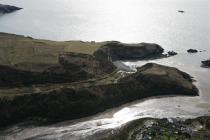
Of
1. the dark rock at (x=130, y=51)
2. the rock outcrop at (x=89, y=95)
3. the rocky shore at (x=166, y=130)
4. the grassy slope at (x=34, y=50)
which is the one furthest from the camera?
the dark rock at (x=130, y=51)

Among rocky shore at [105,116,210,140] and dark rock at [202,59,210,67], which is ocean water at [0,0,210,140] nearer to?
dark rock at [202,59,210,67]

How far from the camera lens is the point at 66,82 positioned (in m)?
74.8

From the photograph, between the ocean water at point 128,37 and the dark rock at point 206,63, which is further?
the dark rock at point 206,63

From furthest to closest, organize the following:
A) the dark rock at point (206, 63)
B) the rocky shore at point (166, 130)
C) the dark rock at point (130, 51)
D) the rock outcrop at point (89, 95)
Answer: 1. the dark rock at point (130, 51)
2. the dark rock at point (206, 63)
3. the rock outcrop at point (89, 95)
4. the rocky shore at point (166, 130)

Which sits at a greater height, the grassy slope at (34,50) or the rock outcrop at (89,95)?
the grassy slope at (34,50)

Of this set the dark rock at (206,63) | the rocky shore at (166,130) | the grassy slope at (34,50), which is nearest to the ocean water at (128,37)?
the dark rock at (206,63)

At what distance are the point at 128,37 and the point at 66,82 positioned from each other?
57035 millimetres

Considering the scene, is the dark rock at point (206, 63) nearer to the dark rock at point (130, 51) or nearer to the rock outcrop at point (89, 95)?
the dark rock at point (130, 51)

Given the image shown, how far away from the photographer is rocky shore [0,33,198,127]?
65.9 meters

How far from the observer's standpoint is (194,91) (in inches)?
3019

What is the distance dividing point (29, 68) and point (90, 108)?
14609 mm

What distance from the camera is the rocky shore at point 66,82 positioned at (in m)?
65.9

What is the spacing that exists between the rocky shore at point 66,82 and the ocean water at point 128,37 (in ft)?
7.58

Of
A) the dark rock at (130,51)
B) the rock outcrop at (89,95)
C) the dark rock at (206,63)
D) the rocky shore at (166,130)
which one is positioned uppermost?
the dark rock at (130,51)
